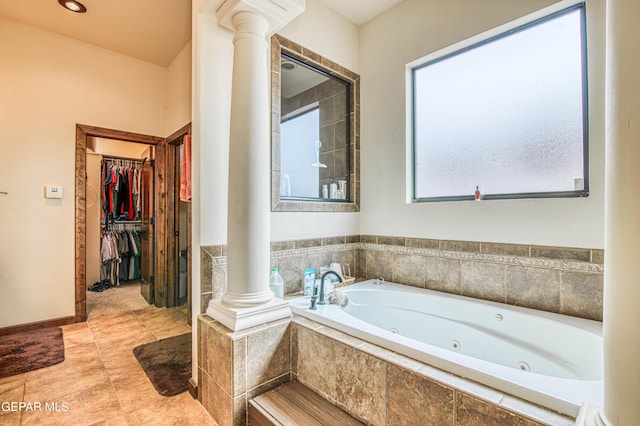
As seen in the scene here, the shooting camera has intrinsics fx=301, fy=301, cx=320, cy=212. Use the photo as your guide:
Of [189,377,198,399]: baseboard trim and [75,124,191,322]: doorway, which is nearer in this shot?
[189,377,198,399]: baseboard trim

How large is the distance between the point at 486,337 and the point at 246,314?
1.49 metres

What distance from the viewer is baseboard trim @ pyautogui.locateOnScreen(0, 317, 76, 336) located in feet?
9.15

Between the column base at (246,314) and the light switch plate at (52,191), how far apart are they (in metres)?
2.37

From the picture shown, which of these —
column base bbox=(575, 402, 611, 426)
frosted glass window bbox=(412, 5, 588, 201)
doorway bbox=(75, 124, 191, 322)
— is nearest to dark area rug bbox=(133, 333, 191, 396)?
doorway bbox=(75, 124, 191, 322)

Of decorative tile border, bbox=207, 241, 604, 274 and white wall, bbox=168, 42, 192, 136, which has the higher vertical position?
white wall, bbox=168, 42, 192, 136

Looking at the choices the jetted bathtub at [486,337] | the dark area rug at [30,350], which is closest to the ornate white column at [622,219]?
the jetted bathtub at [486,337]

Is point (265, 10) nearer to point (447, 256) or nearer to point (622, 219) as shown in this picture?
point (622, 219)

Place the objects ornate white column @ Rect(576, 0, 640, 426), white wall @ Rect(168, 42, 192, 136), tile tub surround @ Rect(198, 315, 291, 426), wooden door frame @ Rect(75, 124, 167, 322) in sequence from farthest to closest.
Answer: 1. white wall @ Rect(168, 42, 192, 136)
2. wooden door frame @ Rect(75, 124, 167, 322)
3. tile tub surround @ Rect(198, 315, 291, 426)
4. ornate white column @ Rect(576, 0, 640, 426)

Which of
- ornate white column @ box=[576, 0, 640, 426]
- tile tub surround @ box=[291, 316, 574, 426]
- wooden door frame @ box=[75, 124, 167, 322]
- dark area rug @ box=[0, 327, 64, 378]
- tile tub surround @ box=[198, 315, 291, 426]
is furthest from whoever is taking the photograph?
wooden door frame @ box=[75, 124, 167, 322]

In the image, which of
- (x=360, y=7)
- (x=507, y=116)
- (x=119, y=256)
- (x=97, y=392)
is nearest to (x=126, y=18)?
(x=360, y=7)

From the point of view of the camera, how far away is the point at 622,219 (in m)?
0.76

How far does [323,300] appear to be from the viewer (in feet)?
6.51

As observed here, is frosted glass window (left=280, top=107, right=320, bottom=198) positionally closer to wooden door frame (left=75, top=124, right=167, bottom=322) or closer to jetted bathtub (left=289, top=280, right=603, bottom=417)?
jetted bathtub (left=289, top=280, right=603, bottom=417)

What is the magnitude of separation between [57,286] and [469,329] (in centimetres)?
376
